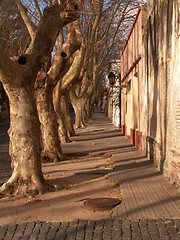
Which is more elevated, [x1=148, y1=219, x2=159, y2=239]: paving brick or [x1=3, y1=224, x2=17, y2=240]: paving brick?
[x1=148, y1=219, x2=159, y2=239]: paving brick

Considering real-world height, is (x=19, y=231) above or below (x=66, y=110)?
below

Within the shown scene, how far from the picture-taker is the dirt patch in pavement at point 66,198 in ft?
18.5

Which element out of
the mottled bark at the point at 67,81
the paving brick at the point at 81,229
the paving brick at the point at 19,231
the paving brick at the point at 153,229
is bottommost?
the paving brick at the point at 19,231

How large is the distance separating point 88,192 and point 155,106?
4119mm

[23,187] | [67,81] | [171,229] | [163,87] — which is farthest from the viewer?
[67,81]

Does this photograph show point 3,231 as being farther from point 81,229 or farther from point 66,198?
point 66,198

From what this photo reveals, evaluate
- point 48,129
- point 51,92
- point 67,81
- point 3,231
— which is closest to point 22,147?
point 3,231

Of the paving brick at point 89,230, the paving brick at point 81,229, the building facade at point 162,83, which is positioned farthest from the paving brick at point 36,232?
the building facade at point 162,83

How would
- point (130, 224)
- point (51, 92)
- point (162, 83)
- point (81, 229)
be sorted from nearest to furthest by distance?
1. point (81, 229)
2. point (130, 224)
3. point (162, 83)
4. point (51, 92)

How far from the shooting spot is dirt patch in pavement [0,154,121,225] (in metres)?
5.64

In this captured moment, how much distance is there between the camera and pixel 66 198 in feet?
22.0

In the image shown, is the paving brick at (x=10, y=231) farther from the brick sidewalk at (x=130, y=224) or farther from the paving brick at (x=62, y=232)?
the paving brick at (x=62, y=232)

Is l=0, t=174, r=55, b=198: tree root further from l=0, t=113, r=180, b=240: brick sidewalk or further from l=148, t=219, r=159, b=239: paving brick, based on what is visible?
l=148, t=219, r=159, b=239: paving brick

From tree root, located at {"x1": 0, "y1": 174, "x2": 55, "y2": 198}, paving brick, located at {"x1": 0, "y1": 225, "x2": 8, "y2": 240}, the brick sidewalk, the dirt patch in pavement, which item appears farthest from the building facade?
paving brick, located at {"x1": 0, "y1": 225, "x2": 8, "y2": 240}
